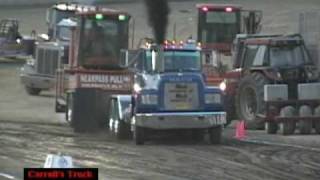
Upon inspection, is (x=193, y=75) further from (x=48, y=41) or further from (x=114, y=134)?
(x=48, y=41)

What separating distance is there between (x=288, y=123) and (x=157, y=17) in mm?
3843

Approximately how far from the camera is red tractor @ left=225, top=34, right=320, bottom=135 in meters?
19.7

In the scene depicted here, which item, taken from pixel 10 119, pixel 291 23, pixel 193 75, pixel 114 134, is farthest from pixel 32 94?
pixel 291 23

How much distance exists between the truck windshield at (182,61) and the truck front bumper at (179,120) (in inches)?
40.5

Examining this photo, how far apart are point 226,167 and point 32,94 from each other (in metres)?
21.3

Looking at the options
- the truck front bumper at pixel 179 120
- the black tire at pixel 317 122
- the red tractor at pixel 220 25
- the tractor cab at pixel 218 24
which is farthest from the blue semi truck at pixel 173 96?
the tractor cab at pixel 218 24

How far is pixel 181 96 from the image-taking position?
1719 cm

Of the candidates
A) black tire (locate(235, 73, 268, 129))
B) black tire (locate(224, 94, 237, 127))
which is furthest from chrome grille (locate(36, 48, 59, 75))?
black tire (locate(235, 73, 268, 129))

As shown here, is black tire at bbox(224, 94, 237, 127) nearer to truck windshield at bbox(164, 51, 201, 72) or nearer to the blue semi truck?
the blue semi truck

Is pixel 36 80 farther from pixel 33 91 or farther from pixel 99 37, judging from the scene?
pixel 99 37

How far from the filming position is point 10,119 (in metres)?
24.5

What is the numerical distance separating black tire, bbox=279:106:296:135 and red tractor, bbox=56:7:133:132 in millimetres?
3964

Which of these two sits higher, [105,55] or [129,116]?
[105,55]

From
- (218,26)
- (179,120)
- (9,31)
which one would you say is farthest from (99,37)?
(9,31)
